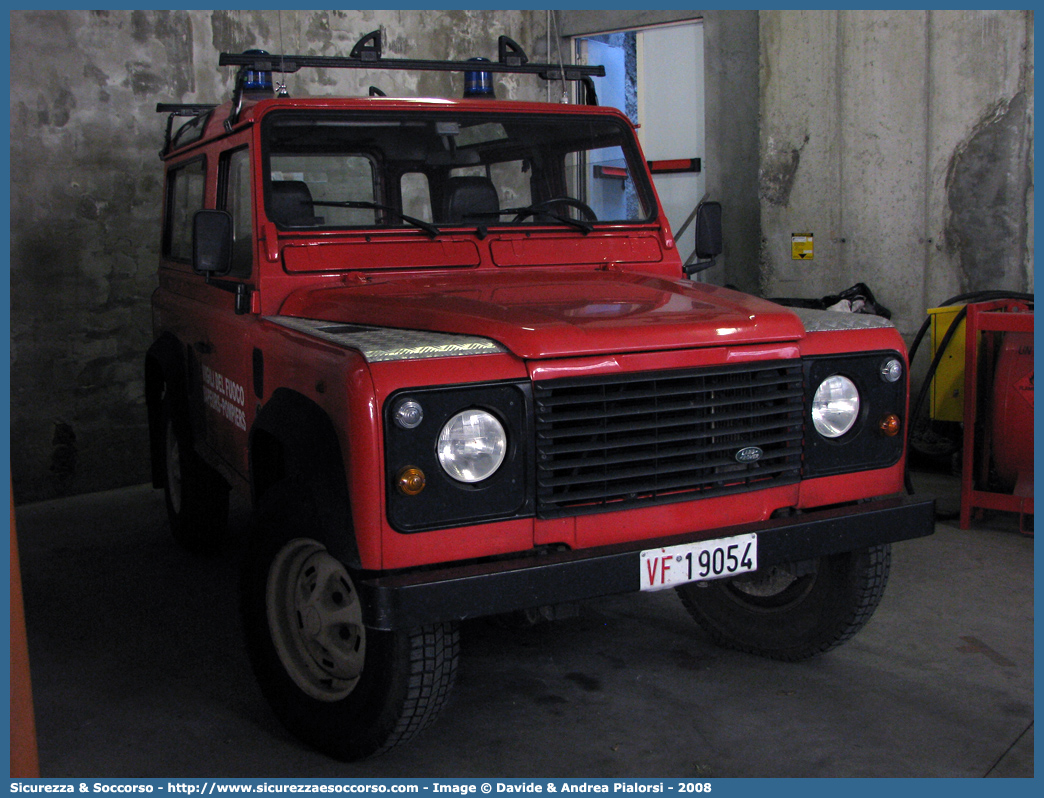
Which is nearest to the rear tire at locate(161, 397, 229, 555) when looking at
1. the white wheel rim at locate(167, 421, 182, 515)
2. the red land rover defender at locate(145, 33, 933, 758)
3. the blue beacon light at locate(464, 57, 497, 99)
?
the white wheel rim at locate(167, 421, 182, 515)

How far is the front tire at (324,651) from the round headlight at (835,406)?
1163 mm

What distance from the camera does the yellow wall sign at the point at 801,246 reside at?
694 centimetres

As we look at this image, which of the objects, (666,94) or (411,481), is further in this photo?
(666,94)

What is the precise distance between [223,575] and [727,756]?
8.33 ft

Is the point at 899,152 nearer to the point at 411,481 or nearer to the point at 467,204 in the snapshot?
the point at 467,204

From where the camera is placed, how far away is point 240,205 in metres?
3.53

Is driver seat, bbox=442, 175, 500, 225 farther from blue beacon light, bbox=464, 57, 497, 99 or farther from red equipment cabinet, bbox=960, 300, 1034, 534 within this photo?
red equipment cabinet, bbox=960, 300, 1034, 534

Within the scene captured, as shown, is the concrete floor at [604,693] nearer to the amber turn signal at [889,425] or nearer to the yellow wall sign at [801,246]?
the amber turn signal at [889,425]

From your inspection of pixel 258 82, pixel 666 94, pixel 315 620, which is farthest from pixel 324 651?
pixel 666 94

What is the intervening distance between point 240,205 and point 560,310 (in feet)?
4.64

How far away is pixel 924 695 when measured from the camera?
3.14 metres

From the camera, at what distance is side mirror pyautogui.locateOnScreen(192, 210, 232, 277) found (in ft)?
10.5

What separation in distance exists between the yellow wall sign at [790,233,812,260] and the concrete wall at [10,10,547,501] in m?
3.85
